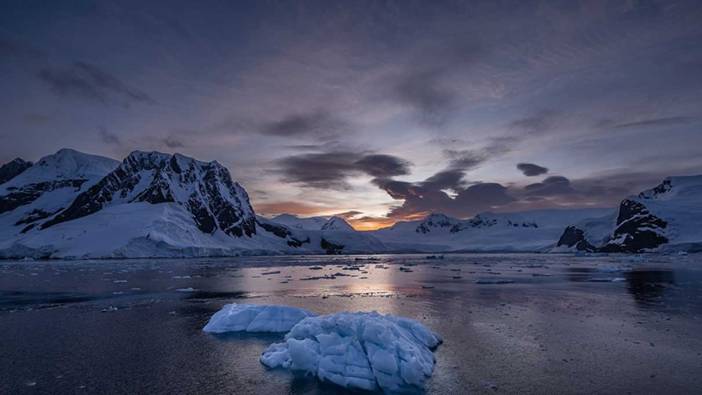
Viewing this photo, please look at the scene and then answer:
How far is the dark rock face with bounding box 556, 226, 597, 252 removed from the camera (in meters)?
153

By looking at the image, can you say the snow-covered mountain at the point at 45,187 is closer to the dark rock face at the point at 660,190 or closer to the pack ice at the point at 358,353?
the pack ice at the point at 358,353

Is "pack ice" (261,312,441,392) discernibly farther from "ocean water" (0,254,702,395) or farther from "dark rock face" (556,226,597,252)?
"dark rock face" (556,226,597,252)

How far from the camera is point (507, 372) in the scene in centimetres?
1042

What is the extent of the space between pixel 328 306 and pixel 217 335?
748 cm

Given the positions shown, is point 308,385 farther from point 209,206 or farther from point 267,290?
point 209,206

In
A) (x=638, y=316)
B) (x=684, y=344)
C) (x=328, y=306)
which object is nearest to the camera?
(x=684, y=344)

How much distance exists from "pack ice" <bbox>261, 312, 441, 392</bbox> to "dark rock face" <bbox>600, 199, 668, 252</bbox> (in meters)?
134

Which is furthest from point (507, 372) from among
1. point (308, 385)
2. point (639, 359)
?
point (308, 385)

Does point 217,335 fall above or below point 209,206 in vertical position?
below

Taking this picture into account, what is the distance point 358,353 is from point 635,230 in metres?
142

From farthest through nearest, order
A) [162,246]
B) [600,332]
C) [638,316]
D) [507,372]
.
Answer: [162,246] → [638,316] → [600,332] → [507,372]

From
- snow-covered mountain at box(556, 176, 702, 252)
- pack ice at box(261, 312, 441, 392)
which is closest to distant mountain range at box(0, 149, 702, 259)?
snow-covered mountain at box(556, 176, 702, 252)

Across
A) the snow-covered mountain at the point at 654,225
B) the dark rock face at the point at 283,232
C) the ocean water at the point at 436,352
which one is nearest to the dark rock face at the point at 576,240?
the snow-covered mountain at the point at 654,225

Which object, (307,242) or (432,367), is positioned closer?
(432,367)
